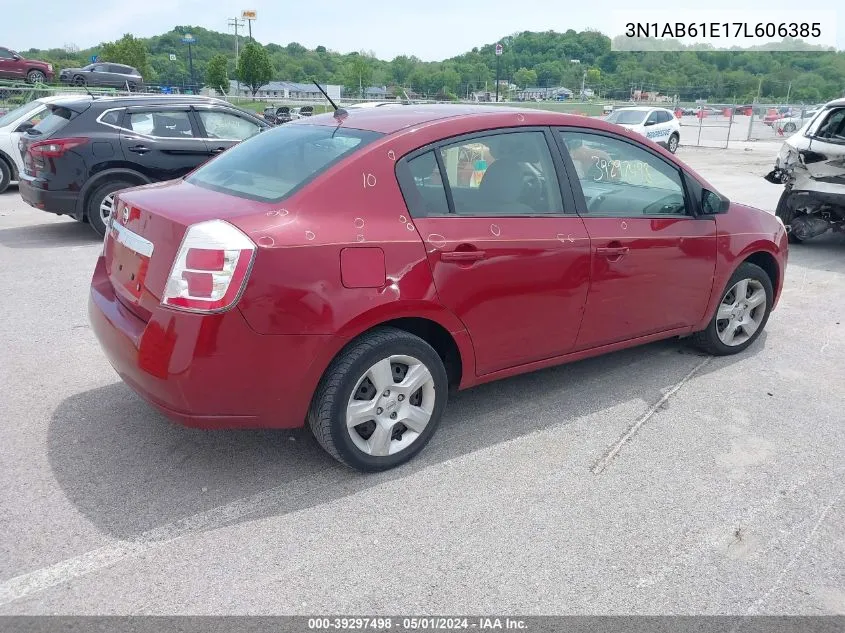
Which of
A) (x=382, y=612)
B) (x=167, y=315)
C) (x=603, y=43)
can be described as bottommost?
(x=382, y=612)

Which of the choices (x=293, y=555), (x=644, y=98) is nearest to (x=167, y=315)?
(x=293, y=555)

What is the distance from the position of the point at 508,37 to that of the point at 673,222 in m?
96.1

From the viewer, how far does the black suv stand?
812 centimetres

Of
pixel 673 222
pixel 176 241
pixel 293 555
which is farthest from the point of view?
pixel 673 222

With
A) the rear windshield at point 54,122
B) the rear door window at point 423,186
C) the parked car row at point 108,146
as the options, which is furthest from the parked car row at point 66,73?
the rear door window at point 423,186

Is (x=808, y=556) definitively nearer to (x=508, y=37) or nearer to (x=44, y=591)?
(x=44, y=591)

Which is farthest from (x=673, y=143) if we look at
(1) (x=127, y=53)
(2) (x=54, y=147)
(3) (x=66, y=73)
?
(1) (x=127, y=53)

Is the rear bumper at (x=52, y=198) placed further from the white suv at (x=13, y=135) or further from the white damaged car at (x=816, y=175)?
the white damaged car at (x=816, y=175)

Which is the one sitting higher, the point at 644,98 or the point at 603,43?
the point at 603,43

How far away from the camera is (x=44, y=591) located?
2510 millimetres

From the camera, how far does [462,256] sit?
132 inches

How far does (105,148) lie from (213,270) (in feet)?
21.0

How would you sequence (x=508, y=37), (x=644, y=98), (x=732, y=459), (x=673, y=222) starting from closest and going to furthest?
(x=732, y=459) < (x=673, y=222) < (x=644, y=98) < (x=508, y=37)

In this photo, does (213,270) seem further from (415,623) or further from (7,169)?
(7,169)
